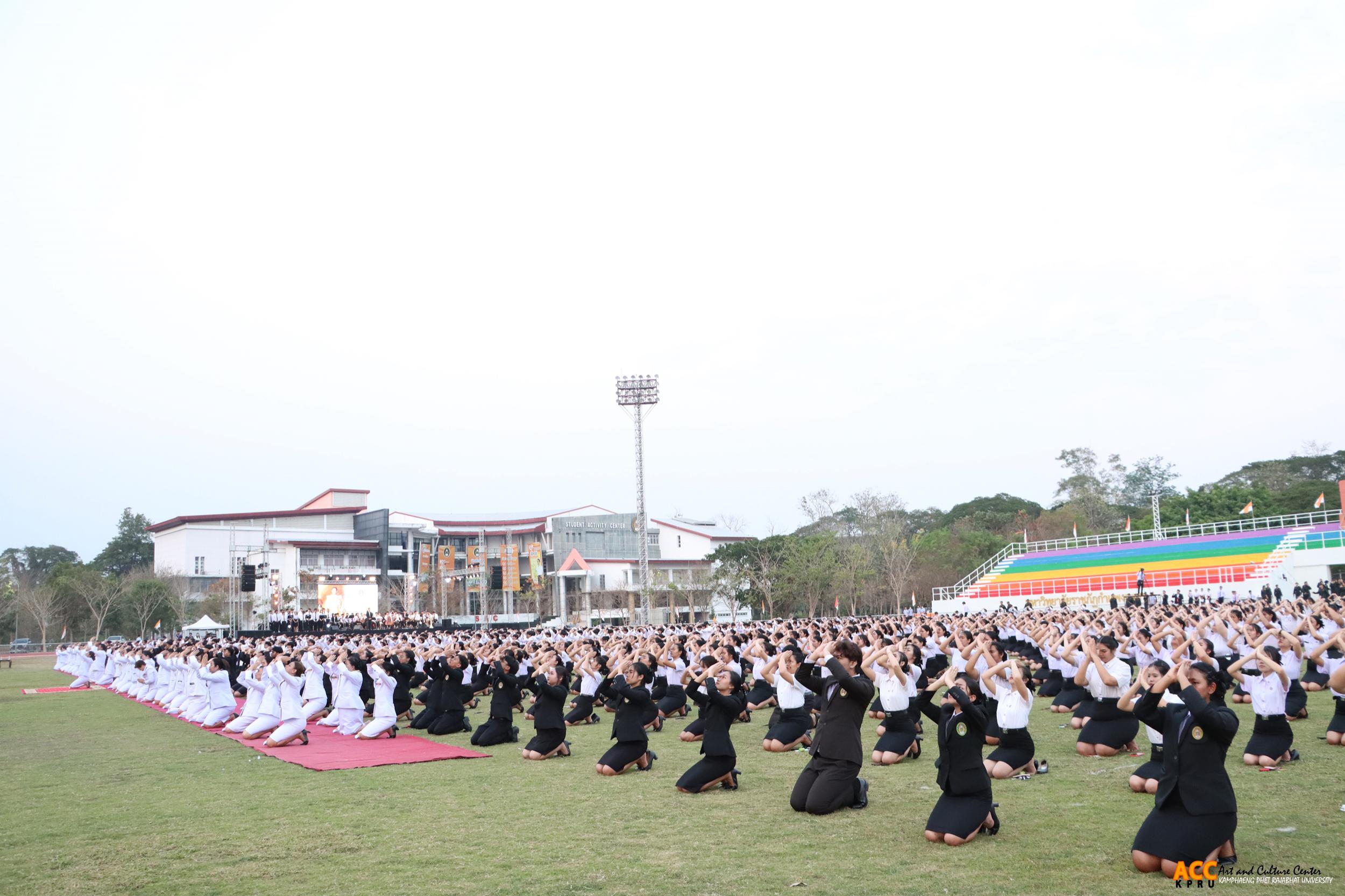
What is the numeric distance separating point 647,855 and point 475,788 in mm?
3682

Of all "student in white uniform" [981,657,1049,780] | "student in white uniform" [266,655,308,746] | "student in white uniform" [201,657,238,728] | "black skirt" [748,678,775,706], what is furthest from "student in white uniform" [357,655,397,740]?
"student in white uniform" [981,657,1049,780]

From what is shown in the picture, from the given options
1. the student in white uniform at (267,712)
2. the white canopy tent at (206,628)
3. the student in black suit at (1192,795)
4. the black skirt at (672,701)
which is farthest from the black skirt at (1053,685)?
the white canopy tent at (206,628)

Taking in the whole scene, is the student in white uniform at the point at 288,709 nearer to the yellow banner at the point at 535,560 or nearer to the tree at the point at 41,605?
the yellow banner at the point at 535,560

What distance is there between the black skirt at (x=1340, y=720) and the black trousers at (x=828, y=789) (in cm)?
577

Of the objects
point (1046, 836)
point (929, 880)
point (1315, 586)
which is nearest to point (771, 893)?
point (929, 880)

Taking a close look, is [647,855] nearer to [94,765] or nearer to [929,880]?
[929,880]

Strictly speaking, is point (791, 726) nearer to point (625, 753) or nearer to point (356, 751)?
point (625, 753)

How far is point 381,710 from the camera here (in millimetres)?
15453

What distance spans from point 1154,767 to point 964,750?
250cm

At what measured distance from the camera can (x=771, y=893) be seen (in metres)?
5.95

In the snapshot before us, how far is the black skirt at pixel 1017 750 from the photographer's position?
945 cm

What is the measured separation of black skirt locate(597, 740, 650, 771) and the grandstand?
109ft

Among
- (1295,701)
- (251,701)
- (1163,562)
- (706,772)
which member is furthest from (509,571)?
(706,772)

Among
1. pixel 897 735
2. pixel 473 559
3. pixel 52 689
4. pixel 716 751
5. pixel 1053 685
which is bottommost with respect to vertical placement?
pixel 52 689
